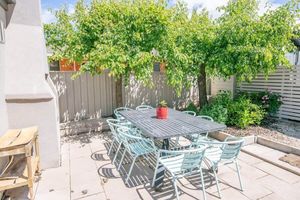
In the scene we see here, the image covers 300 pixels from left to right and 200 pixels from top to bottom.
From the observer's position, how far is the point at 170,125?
10.8ft

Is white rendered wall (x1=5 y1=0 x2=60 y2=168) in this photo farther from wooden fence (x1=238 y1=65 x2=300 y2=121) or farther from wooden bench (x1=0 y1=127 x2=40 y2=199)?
wooden fence (x1=238 y1=65 x2=300 y2=121)

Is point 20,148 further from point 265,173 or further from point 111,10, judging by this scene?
point 265,173

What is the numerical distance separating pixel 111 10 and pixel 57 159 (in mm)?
3344

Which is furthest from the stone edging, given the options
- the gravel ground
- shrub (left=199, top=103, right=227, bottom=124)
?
shrub (left=199, top=103, right=227, bottom=124)

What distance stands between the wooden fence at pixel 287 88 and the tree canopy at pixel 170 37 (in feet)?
4.54

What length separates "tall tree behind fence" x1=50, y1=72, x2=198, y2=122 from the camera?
5.92m

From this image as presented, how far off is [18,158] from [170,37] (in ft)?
13.2

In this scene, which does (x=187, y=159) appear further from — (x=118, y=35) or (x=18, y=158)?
(x=118, y=35)

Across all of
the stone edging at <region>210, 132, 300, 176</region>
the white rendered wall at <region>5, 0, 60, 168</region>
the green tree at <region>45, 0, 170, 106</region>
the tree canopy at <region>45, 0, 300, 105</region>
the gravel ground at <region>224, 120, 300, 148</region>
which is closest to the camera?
the white rendered wall at <region>5, 0, 60, 168</region>

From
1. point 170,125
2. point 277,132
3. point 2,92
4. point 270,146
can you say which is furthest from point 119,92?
point 277,132

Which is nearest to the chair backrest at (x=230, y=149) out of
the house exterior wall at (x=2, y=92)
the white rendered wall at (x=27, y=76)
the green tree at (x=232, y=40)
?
the green tree at (x=232, y=40)

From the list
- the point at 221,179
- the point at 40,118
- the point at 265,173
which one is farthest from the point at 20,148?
the point at 265,173

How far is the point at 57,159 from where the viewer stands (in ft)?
12.2

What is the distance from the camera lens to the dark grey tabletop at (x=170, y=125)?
2.88 metres
